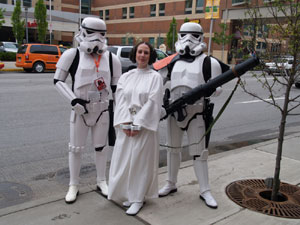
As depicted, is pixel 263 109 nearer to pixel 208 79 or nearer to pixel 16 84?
pixel 208 79

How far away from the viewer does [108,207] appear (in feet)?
11.6

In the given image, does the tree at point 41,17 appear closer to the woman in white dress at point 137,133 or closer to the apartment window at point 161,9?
the apartment window at point 161,9

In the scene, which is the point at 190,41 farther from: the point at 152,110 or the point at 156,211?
the point at 156,211

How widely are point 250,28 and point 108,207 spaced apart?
2646 mm

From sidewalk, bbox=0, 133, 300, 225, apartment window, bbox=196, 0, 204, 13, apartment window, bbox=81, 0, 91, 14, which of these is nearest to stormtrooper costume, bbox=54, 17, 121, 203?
sidewalk, bbox=0, 133, 300, 225

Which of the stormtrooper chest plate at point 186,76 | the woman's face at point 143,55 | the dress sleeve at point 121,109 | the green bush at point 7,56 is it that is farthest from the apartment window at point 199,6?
the dress sleeve at point 121,109

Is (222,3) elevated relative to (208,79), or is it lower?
elevated

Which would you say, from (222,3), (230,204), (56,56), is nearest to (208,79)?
(230,204)

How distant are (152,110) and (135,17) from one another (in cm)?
4989

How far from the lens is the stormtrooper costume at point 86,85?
3545 millimetres

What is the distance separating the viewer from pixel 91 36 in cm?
356

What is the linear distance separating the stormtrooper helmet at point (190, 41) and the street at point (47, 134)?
2.24 meters

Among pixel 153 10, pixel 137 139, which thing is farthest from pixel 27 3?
pixel 137 139

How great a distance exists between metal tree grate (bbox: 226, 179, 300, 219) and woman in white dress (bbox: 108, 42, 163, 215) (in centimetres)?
→ 116
